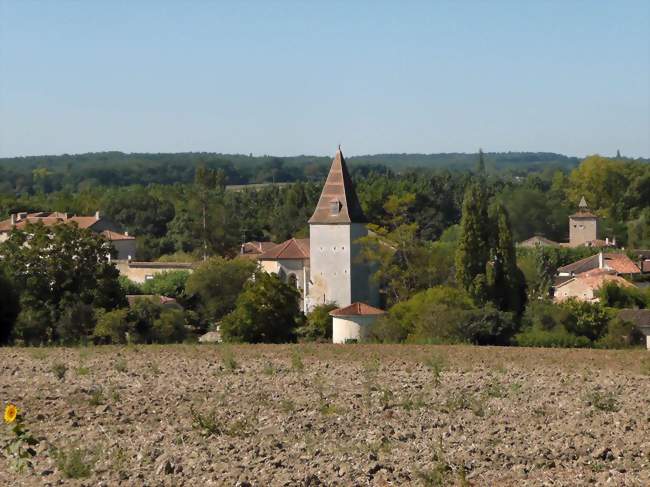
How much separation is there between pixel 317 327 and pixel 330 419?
23191mm

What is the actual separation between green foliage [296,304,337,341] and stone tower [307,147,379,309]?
12.6 ft

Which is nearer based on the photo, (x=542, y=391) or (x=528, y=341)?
(x=542, y=391)

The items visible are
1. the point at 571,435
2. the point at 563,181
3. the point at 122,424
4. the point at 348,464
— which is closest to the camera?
the point at 348,464

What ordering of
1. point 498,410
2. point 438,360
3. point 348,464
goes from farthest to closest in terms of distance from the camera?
point 438,360, point 498,410, point 348,464

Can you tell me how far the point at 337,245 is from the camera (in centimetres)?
4759

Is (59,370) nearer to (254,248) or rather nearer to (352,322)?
(352,322)

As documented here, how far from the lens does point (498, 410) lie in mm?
20203

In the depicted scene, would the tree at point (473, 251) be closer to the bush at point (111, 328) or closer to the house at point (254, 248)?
the bush at point (111, 328)

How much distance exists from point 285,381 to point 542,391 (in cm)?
512

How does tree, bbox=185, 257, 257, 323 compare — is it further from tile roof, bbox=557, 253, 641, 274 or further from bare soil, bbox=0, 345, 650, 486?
bare soil, bbox=0, 345, 650, 486

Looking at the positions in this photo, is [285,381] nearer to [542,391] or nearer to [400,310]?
[542,391]

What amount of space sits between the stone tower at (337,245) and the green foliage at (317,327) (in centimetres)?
384

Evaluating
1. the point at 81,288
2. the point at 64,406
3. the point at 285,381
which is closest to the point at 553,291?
the point at 81,288

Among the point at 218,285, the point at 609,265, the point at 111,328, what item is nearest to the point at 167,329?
the point at 111,328
